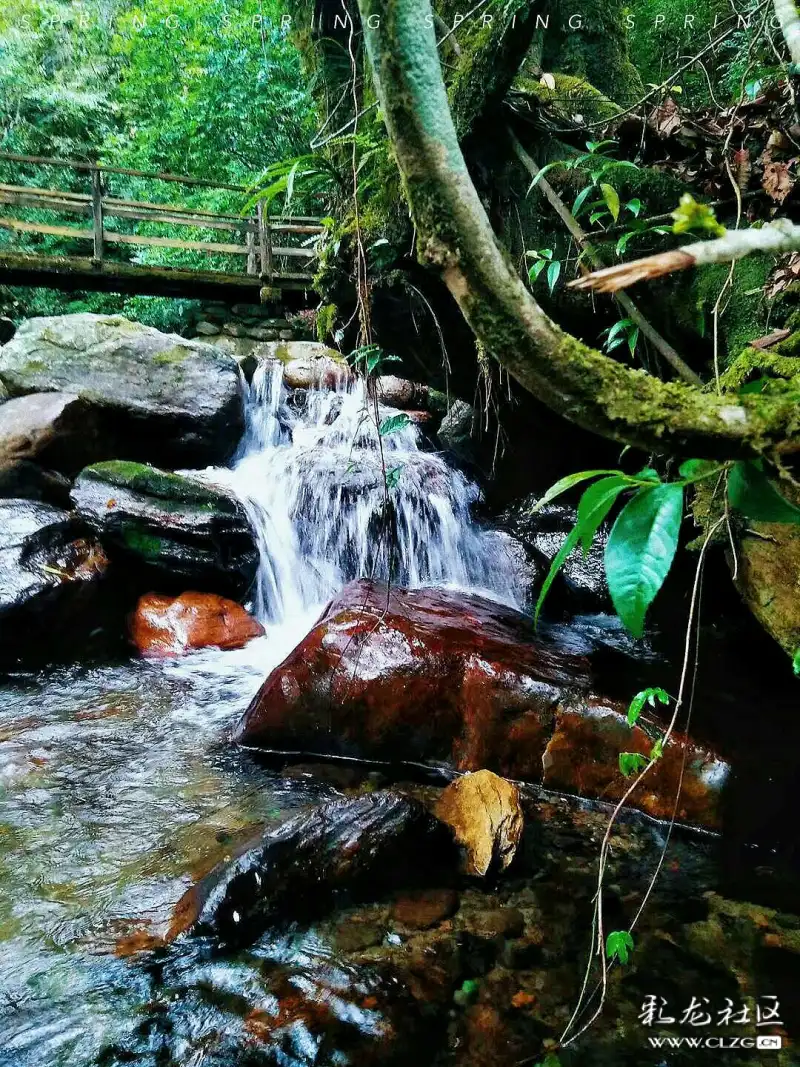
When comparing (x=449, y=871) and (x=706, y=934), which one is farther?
(x=449, y=871)

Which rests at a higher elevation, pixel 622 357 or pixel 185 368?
pixel 185 368

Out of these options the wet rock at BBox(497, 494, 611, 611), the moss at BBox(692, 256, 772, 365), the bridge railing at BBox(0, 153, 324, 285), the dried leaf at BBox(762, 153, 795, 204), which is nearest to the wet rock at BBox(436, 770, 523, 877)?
the moss at BBox(692, 256, 772, 365)

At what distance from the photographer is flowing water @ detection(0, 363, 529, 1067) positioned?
6.93 ft

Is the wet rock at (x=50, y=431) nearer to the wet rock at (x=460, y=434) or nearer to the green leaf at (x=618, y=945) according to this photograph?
the wet rock at (x=460, y=434)

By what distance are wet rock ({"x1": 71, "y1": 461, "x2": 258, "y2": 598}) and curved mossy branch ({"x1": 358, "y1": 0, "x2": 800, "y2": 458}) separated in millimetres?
5230

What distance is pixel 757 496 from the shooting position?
0.98m

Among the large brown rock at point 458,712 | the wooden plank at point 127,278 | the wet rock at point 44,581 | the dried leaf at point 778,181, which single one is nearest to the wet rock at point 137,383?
the wet rock at point 44,581

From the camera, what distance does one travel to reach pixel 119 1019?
2076 mm

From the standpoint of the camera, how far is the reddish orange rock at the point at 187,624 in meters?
5.50

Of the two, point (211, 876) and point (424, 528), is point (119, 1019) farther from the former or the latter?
point (424, 528)

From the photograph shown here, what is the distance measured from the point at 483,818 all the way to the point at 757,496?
2.34 metres

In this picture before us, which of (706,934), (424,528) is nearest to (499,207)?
(424,528)

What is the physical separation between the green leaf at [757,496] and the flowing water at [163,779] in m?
1.16

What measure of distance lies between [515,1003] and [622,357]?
3.50m
